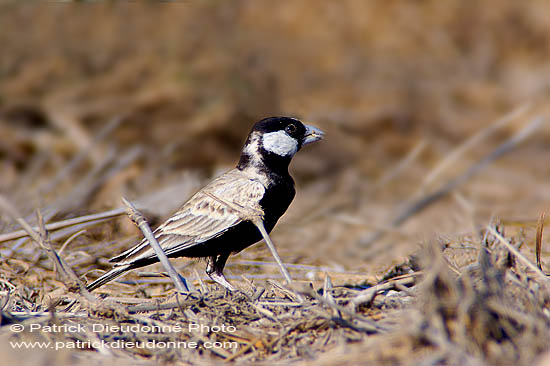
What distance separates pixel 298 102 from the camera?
868cm

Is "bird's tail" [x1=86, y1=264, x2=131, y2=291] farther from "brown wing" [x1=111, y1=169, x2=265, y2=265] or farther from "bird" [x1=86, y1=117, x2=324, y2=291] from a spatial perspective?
"brown wing" [x1=111, y1=169, x2=265, y2=265]

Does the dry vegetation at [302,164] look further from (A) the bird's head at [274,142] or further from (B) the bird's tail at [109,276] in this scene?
(A) the bird's head at [274,142]

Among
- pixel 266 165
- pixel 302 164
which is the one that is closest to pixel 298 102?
pixel 302 164

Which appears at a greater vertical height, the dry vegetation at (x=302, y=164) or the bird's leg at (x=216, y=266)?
the dry vegetation at (x=302, y=164)

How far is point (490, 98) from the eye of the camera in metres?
9.09

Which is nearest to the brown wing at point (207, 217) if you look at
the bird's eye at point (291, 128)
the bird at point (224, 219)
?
the bird at point (224, 219)

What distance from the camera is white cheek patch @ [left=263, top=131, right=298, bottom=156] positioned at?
14.7 ft

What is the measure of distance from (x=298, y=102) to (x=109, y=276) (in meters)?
5.44

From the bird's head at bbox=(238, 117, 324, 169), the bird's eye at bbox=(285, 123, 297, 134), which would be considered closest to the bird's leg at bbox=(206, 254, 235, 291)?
the bird's head at bbox=(238, 117, 324, 169)

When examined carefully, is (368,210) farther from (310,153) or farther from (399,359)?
(399,359)

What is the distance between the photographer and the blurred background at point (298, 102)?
656 centimetres

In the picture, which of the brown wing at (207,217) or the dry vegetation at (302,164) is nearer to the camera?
the dry vegetation at (302,164)

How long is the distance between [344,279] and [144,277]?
137cm

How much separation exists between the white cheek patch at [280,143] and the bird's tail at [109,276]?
53.8 inches
